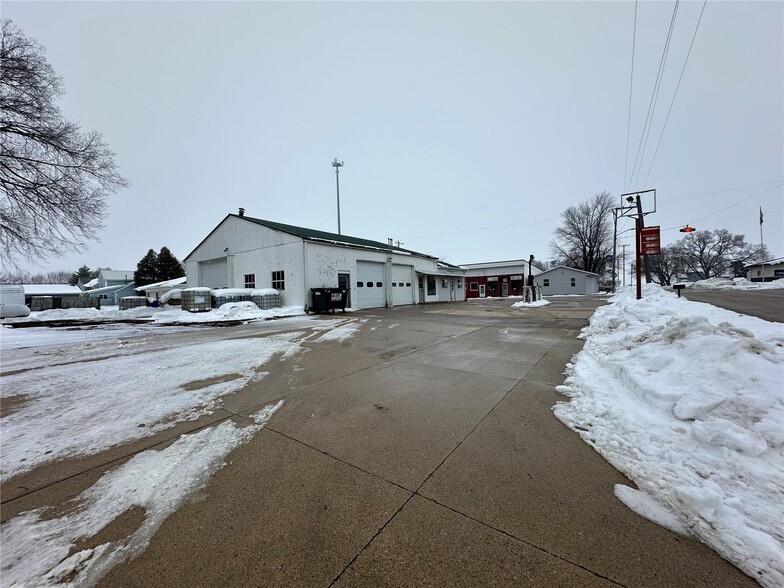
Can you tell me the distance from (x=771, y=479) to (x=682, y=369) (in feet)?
6.46

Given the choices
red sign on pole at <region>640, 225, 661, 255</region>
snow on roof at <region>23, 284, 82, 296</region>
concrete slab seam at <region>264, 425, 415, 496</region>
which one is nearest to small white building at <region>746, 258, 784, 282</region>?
red sign on pole at <region>640, 225, 661, 255</region>

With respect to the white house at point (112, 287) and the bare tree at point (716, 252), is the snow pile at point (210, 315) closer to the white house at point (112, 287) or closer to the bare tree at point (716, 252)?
the white house at point (112, 287)

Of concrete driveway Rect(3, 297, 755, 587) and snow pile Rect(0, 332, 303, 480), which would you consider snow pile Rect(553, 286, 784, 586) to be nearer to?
concrete driveway Rect(3, 297, 755, 587)

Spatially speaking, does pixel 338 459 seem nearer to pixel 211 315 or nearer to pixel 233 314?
pixel 233 314

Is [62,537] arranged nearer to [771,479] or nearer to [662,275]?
[771,479]

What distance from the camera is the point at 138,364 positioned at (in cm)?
616

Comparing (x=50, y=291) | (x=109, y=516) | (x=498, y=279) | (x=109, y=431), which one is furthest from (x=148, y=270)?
(x=109, y=516)

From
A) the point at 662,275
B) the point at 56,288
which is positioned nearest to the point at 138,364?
the point at 56,288

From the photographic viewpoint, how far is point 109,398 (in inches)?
170

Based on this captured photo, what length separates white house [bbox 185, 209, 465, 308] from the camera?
1888 centimetres

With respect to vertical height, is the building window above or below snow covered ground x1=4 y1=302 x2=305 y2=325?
above

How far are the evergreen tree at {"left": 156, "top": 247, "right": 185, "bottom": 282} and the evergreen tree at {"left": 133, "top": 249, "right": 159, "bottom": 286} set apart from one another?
582mm

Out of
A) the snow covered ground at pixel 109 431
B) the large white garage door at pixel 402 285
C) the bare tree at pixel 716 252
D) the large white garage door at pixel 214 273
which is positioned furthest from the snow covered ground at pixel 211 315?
the bare tree at pixel 716 252

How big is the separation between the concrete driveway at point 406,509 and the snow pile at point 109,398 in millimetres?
496
